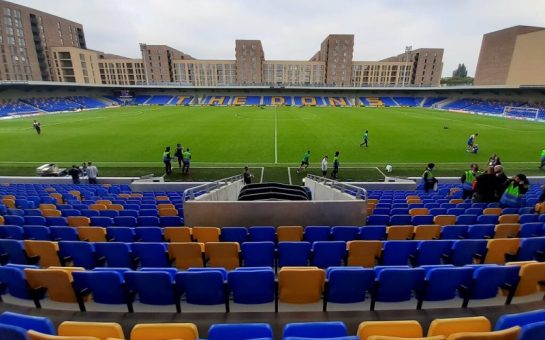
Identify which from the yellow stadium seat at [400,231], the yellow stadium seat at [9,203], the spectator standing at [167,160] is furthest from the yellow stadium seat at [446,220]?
the spectator standing at [167,160]

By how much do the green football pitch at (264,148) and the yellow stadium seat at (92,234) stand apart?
9.64m

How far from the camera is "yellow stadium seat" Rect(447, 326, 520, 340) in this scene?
82.3 inches

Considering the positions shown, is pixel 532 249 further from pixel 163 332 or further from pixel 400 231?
pixel 163 332

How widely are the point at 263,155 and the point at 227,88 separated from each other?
55646mm

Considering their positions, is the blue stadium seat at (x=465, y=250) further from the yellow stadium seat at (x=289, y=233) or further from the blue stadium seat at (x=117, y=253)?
the blue stadium seat at (x=117, y=253)

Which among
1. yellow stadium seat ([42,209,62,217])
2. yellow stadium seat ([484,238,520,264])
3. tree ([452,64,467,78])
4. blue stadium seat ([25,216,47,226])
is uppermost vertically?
tree ([452,64,467,78])

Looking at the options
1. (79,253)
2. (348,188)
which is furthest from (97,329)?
(348,188)

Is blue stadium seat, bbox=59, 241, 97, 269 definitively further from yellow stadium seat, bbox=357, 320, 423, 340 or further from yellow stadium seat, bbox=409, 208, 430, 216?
yellow stadium seat, bbox=409, 208, 430, 216

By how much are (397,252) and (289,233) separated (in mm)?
2089

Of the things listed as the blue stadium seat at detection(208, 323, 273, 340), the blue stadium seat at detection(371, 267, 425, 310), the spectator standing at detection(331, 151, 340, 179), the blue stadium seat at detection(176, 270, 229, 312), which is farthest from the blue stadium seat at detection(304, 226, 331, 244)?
the spectator standing at detection(331, 151, 340, 179)

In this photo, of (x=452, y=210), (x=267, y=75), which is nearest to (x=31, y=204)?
(x=452, y=210)

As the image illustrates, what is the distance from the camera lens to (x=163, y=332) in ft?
7.49

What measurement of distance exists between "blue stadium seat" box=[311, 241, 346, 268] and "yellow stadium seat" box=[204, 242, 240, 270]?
1340 mm

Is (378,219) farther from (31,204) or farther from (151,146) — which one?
(151,146)
